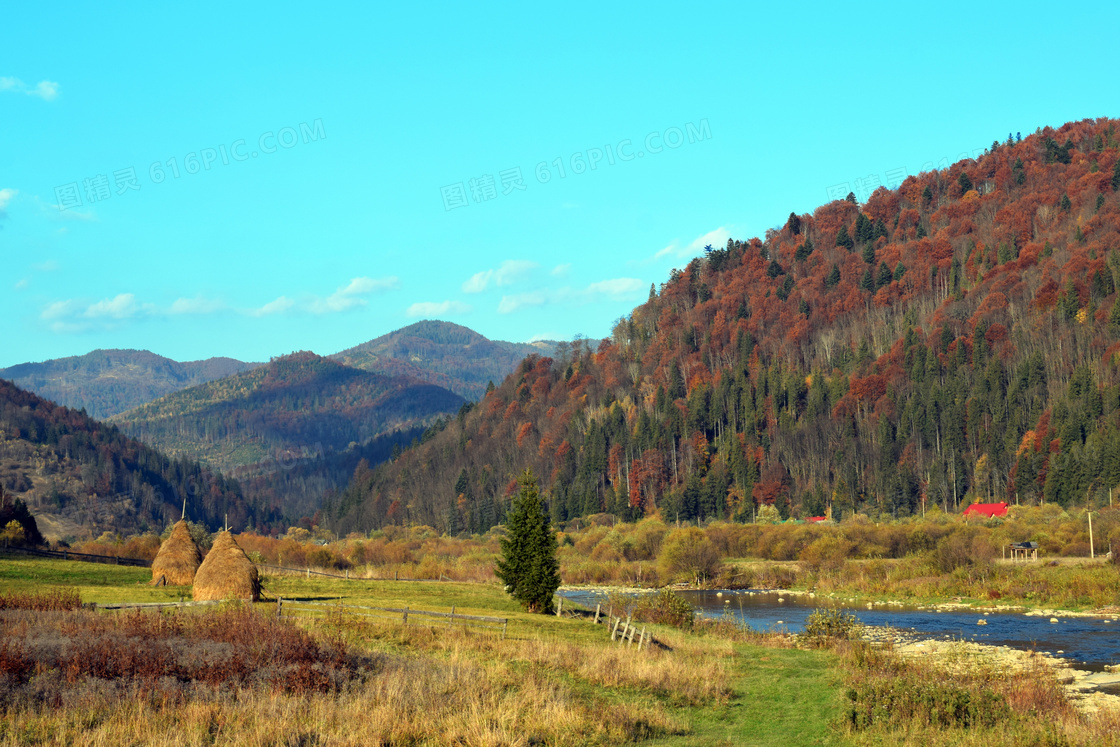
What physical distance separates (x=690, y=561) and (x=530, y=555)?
37.8 metres

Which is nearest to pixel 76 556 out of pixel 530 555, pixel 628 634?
pixel 530 555

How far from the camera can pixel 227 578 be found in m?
36.4

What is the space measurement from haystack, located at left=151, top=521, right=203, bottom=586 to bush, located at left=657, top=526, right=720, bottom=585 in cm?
4167

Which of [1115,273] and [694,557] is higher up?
[1115,273]

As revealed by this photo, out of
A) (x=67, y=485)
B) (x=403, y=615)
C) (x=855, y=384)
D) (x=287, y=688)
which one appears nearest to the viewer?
(x=287, y=688)

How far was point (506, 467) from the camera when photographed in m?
169

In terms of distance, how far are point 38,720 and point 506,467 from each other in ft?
507

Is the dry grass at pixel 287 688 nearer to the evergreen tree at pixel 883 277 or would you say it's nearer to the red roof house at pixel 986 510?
the red roof house at pixel 986 510

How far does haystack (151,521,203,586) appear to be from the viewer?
44.8 metres

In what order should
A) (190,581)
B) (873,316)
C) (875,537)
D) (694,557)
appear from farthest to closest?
(873,316)
(875,537)
(694,557)
(190,581)

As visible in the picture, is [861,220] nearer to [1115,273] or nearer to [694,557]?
[1115,273]

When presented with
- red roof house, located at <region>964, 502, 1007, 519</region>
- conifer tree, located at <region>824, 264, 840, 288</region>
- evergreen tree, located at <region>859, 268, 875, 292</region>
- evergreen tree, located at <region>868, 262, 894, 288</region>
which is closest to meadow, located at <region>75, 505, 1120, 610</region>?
red roof house, located at <region>964, 502, 1007, 519</region>

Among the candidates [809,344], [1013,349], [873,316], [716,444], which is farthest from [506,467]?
[1013,349]

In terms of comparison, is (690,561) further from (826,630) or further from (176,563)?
(176,563)
